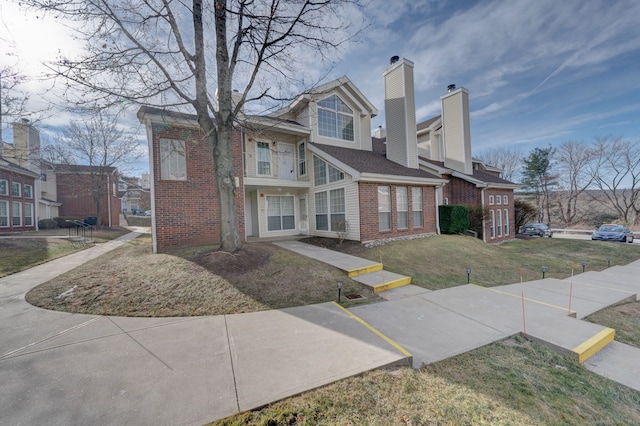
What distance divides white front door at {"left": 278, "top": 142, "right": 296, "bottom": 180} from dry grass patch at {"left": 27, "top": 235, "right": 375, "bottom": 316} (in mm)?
6762

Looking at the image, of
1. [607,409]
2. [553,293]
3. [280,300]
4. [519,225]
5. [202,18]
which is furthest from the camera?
[519,225]

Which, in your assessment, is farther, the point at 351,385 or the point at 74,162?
the point at 74,162

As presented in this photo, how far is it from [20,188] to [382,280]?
2986 centimetres

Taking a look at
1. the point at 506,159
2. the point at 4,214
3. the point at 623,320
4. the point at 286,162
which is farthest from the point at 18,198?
the point at 506,159

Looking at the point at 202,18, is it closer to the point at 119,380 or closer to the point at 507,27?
the point at 119,380

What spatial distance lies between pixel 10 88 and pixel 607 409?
65.6ft

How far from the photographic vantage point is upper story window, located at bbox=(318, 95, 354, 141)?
44.3ft

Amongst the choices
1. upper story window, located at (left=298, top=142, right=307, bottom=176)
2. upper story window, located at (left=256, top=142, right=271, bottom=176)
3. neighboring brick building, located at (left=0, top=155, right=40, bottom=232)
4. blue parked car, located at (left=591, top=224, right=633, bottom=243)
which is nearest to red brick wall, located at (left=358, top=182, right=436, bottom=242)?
upper story window, located at (left=298, top=142, right=307, bottom=176)

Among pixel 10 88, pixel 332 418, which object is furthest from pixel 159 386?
pixel 10 88

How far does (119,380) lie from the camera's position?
258cm

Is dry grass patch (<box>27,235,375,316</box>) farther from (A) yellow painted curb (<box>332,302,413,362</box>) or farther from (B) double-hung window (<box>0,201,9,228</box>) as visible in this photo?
(B) double-hung window (<box>0,201,9,228</box>)

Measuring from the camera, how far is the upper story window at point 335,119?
531 inches

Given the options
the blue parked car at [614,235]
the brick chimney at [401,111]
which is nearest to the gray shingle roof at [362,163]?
the brick chimney at [401,111]

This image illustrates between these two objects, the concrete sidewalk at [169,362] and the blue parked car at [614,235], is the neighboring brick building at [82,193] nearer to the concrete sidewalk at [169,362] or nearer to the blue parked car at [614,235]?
the concrete sidewalk at [169,362]
